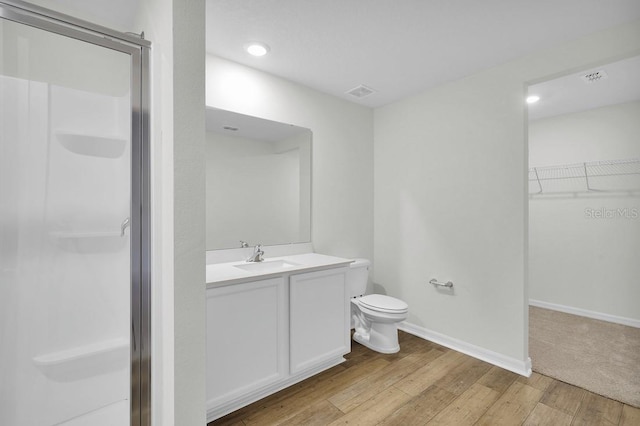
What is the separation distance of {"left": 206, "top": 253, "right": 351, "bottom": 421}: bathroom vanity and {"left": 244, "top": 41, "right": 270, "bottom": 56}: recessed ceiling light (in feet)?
5.19

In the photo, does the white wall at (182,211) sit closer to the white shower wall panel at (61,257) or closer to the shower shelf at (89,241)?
the white shower wall panel at (61,257)

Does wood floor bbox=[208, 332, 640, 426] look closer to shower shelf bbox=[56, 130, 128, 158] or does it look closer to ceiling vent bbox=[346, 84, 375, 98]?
shower shelf bbox=[56, 130, 128, 158]

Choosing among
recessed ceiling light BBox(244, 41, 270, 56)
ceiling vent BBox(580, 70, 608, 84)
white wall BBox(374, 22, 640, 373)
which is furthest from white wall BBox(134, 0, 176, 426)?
ceiling vent BBox(580, 70, 608, 84)

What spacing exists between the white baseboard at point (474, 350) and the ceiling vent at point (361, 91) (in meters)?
2.40

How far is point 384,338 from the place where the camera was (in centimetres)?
264

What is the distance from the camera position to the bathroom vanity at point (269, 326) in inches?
69.7

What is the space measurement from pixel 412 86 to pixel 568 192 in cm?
243

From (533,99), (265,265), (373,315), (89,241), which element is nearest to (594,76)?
(533,99)

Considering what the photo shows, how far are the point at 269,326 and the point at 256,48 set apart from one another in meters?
1.95

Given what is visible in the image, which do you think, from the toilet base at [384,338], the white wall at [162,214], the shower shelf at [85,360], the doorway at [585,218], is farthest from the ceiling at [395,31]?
the toilet base at [384,338]

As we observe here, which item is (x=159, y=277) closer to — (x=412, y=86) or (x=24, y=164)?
(x=24, y=164)

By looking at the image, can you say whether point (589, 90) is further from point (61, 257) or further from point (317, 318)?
point (61, 257)

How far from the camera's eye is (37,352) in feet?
4.43

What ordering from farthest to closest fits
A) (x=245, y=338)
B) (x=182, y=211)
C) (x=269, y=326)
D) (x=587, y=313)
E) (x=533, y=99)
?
(x=587, y=313) < (x=533, y=99) < (x=269, y=326) < (x=245, y=338) < (x=182, y=211)
